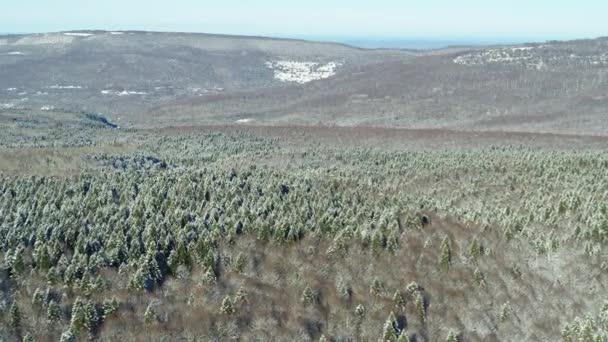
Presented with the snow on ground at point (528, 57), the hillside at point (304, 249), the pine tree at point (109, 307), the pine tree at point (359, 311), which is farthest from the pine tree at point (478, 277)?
the snow on ground at point (528, 57)

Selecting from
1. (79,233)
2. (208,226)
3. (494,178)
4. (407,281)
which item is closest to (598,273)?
(407,281)

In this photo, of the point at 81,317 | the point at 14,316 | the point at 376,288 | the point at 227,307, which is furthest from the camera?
the point at 376,288

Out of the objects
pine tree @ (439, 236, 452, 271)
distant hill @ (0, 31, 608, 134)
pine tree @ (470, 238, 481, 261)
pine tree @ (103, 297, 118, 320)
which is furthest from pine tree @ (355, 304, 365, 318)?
distant hill @ (0, 31, 608, 134)

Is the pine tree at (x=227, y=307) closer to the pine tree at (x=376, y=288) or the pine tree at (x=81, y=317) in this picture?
the pine tree at (x=81, y=317)

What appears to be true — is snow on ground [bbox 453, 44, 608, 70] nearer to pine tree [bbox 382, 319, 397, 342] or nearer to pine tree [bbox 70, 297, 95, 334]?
pine tree [bbox 382, 319, 397, 342]

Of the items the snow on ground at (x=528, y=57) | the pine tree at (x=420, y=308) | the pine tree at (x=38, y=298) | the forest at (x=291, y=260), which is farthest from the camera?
the snow on ground at (x=528, y=57)

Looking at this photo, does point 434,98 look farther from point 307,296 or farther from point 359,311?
point 307,296

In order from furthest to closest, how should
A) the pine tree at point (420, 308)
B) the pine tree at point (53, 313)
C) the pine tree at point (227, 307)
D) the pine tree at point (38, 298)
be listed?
1. the pine tree at point (420, 308)
2. the pine tree at point (227, 307)
3. the pine tree at point (38, 298)
4. the pine tree at point (53, 313)

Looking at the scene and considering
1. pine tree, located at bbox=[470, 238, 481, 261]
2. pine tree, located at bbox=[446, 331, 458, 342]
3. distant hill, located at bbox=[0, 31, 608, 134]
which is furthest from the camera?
distant hill, located at bbox=[0, 31, 608, 134]

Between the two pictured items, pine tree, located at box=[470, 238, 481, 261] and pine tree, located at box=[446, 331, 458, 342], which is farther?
pine tree, located at box=[470, 238, 481, 261]

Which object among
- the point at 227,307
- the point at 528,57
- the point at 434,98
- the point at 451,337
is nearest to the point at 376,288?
the point at 451,337

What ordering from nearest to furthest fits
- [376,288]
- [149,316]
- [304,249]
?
[149,316], [376,288], [304,249]
